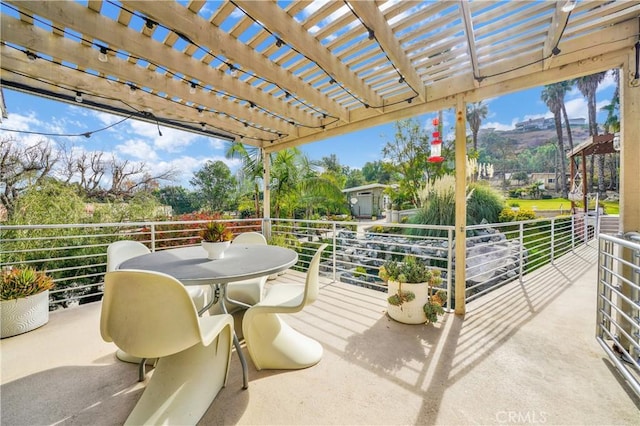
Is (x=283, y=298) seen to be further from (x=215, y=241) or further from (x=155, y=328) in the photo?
(x=155, y=328)

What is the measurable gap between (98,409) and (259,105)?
2.87 metres

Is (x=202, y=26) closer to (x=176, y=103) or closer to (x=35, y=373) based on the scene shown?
(x=176, y=103)

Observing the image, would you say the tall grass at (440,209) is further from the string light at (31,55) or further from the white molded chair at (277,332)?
the string light at (31,55)

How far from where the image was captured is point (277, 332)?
1.81 metres

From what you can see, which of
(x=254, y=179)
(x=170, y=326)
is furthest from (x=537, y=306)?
(x=254, y=179)

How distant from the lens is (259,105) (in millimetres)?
2982

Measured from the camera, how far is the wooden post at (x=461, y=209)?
2605 mm

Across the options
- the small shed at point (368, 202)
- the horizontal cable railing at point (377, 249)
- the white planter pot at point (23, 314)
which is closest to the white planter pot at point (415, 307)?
the horizontal cable railing at point (377, 249)

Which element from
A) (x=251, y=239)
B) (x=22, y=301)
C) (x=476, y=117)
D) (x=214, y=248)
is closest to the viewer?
(x=214, y=248)

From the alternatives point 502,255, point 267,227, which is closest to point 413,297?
point 267,227

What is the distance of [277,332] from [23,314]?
2404mm

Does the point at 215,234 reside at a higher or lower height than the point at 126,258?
higher

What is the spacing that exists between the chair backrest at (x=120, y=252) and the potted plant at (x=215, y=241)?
0.71m

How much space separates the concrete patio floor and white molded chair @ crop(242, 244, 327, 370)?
8cm
